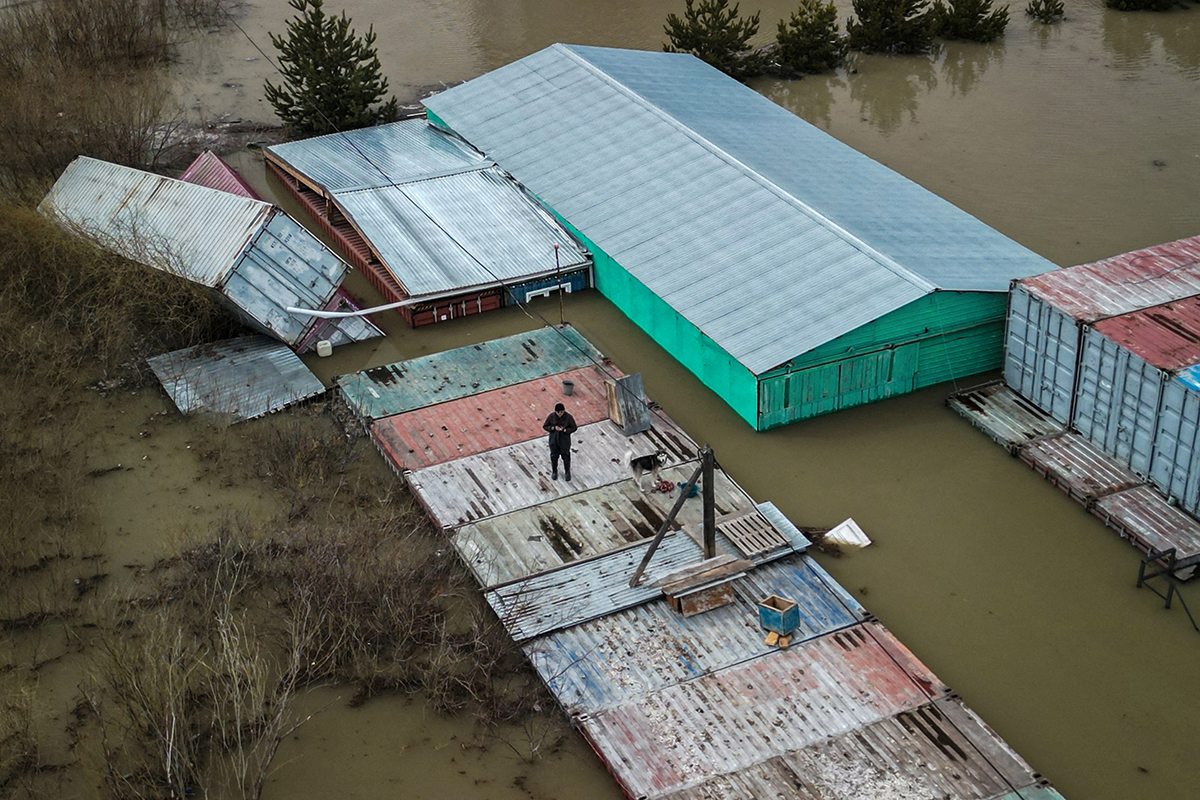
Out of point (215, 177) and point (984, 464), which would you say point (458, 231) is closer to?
point (215, 177)

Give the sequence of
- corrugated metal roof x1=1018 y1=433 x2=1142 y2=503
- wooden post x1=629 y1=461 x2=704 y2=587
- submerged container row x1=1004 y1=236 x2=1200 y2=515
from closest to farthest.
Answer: wooden post x1=629 y1=461 x2=704 y2=587
submerged container row x1=1004 y1=236 x2=1200 y2=515
corrugated metal roof x1=1018 y1=433 x2=1142 y2=503

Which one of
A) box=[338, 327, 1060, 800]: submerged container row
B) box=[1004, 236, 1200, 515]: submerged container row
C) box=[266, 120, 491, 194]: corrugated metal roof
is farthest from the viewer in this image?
box=[266, 120, 491, 194]: corrugated metal roof

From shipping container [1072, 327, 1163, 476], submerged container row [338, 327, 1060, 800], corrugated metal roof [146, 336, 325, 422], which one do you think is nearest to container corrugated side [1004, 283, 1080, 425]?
shipping container [1072, 327, 1163, 476]

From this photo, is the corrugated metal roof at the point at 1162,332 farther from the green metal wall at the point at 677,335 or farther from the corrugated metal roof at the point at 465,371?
the corrugated metal roof at the point at 465,371

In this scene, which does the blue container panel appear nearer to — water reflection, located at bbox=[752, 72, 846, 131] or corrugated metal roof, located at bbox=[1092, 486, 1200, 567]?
water reflection, located at bbox=[752, 72, 846, 131]

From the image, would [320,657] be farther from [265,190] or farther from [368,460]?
[265,190]

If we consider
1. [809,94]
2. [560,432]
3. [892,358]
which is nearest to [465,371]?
[560,432]

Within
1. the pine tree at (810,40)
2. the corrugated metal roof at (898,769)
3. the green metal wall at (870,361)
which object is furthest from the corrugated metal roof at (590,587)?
the pine tree at (810,40)
